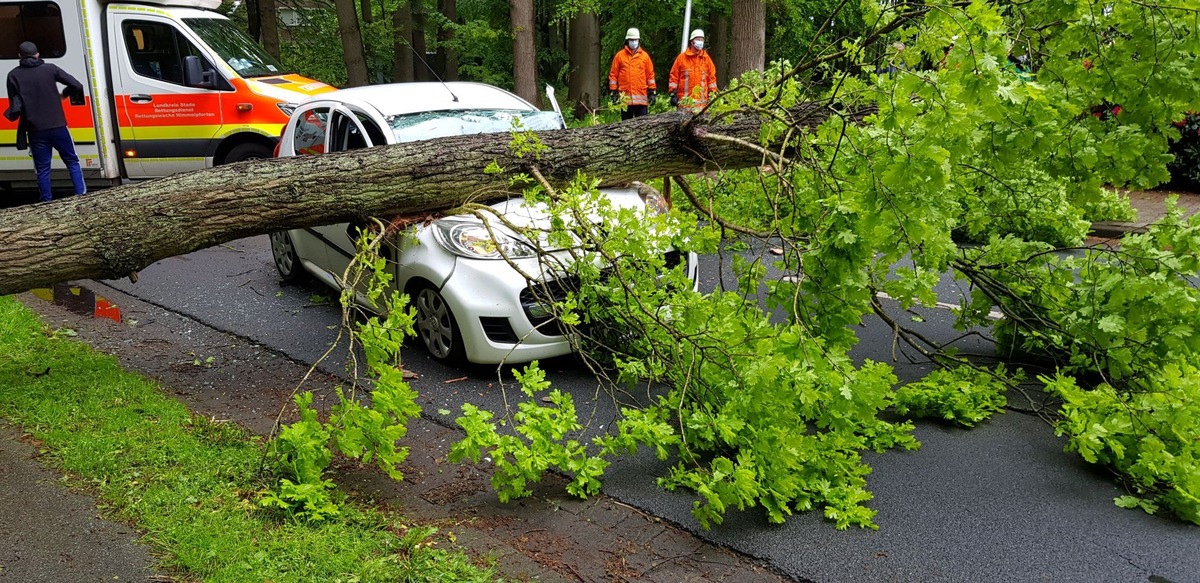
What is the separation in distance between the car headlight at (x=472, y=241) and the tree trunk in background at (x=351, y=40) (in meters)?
11.8

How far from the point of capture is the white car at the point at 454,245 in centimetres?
579

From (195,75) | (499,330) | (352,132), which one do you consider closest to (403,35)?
(195,75)

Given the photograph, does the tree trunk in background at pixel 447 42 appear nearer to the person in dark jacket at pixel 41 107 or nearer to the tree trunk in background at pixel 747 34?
the tree trunk in background at pixel 747 34

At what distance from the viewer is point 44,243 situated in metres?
5.34

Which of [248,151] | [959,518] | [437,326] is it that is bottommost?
[959,518]

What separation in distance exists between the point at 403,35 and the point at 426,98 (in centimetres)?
1531

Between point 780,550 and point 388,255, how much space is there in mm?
3662

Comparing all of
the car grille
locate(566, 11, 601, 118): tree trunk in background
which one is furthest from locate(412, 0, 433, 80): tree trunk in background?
the car grille

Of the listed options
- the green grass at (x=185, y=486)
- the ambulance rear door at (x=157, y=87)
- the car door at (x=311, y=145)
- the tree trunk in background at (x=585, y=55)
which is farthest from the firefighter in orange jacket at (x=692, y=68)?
the green grass at (x=185, y=486)

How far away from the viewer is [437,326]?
617 cm

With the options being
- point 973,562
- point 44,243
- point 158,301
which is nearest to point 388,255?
point 44,243

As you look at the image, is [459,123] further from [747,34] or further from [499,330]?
[747,34]

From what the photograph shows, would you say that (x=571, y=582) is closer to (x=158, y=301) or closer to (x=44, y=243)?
(x=44, y=243)

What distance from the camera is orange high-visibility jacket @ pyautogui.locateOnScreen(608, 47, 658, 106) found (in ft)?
44.1
